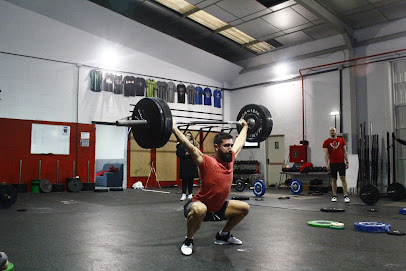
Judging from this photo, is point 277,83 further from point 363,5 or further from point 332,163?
point 332,163

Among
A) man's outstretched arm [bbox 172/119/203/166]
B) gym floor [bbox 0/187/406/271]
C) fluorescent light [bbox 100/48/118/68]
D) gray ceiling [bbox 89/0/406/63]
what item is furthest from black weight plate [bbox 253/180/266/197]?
fluorescent light [bbox 100/48/118/68]

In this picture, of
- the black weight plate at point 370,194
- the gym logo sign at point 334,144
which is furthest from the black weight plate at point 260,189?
the black weight plate at point 370,194

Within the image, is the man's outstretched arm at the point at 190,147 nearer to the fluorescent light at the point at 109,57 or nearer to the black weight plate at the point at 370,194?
the black weight plate at the point at 370,194

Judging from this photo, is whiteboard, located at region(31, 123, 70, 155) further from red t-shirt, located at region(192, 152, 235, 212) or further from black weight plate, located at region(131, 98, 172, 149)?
red t-shirt, located at region(192, 152, 235, 212)

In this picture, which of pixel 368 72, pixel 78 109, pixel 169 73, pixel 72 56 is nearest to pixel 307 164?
pixel 368 72

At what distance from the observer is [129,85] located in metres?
8.55

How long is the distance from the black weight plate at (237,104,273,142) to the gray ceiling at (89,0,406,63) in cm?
393

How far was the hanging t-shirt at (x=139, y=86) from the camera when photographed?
8641 mm

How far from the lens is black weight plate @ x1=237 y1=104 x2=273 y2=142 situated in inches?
137

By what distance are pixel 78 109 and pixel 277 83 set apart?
508cm

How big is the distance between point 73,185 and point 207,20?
473cm

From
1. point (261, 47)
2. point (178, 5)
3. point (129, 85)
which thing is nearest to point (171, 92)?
point (129, 85)

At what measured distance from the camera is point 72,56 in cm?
779

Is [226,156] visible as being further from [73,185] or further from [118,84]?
[118,84]
